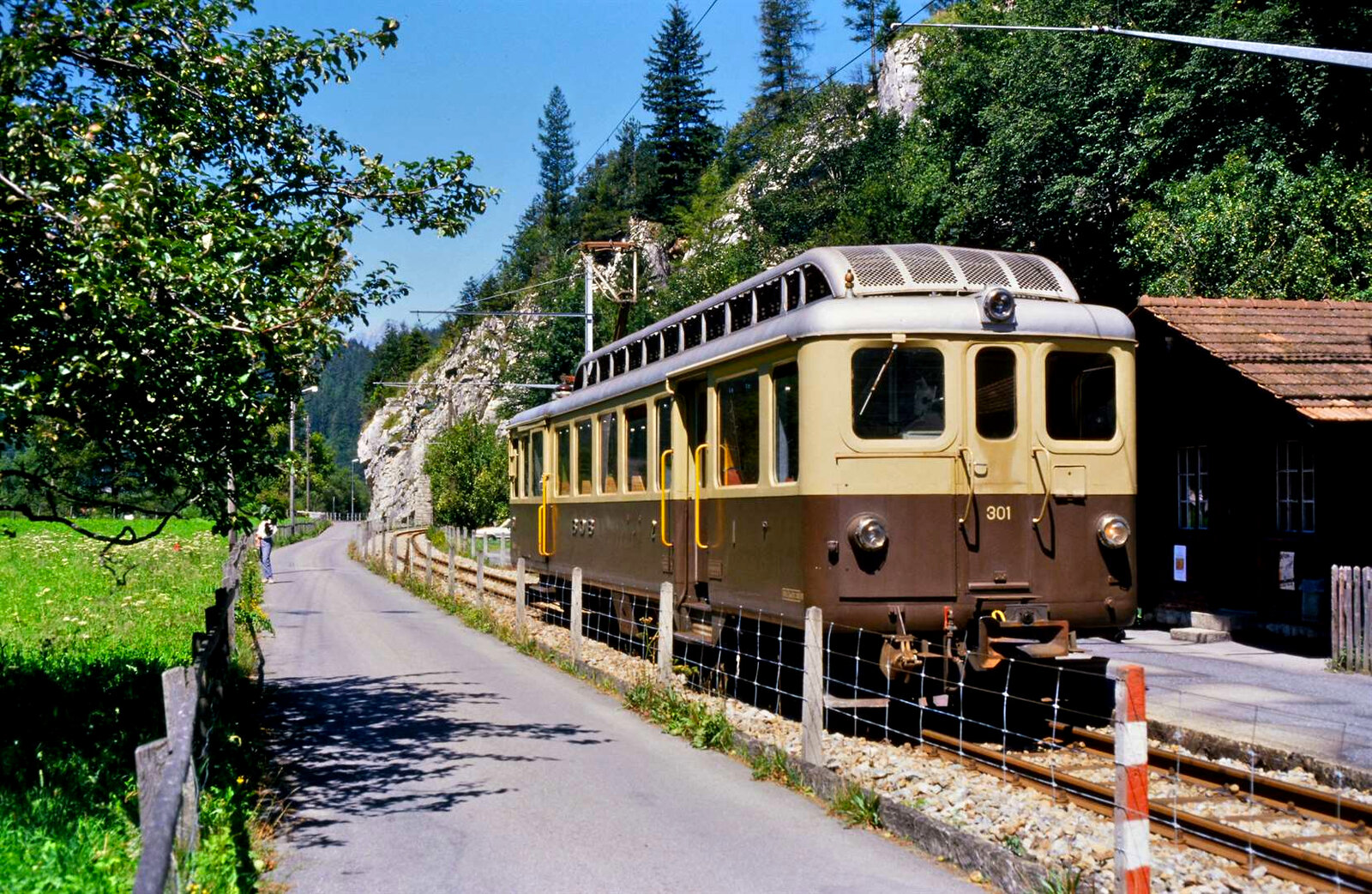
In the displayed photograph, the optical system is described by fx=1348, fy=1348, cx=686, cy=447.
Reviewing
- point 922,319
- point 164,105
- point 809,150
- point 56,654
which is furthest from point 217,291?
point 809,150

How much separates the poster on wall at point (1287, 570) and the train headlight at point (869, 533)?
10.8 meters

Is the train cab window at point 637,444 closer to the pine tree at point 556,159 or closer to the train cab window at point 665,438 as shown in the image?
the train cab window at point 665,438

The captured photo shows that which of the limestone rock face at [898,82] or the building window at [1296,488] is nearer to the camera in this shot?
the building window at [1296,488]

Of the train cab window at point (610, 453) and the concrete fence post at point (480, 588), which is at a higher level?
the train cab window at point (610, 453)

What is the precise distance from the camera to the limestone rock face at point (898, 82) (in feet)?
232

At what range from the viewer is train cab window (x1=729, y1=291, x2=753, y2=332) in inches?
493

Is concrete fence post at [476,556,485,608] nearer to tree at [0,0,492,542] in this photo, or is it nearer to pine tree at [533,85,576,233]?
tree at [0,0,492,542]

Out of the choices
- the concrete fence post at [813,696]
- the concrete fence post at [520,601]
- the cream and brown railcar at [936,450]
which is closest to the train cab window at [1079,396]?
the cream and brown railcar at [936,450]

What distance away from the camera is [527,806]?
832cm

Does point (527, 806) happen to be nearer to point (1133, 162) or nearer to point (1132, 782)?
point (1132, 782)

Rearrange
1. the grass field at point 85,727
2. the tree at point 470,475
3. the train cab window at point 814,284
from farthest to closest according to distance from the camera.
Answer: the tree at point 470,475 → the train cab window at point 814,284 → the grass field at point 85,727

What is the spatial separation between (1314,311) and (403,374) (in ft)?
364

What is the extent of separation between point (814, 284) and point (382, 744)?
5.10 m

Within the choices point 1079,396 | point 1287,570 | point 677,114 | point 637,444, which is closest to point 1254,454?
point 1287,570
